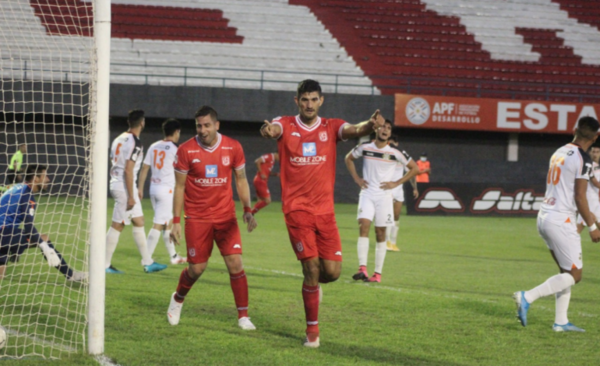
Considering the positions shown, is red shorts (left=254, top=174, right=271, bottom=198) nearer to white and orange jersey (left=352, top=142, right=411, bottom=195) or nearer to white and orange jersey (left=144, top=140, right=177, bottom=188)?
white and orange jersey (left=144, top=140, right=177, bottom=188)

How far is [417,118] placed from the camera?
25.0m

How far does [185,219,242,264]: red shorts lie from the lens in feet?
20.6

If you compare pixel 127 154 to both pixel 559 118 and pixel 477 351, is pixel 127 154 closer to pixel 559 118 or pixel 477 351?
pixel 477 351

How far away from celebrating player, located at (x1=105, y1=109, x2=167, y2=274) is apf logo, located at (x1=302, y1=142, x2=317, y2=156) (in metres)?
3.64

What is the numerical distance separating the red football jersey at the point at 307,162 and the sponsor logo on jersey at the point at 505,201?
16.6m

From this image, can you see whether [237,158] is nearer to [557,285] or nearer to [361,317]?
[361,317]

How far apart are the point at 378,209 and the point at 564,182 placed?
11.1 ft

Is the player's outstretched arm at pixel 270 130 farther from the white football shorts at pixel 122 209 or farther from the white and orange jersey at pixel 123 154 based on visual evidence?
the white football shorts at pixel 122 209

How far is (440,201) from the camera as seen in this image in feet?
70.2

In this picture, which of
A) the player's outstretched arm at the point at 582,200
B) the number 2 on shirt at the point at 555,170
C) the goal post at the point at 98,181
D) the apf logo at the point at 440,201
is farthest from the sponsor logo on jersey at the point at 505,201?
the goal post at the point at 98,181

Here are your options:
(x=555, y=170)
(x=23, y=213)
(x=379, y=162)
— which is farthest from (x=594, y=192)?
(x=23, y=213)

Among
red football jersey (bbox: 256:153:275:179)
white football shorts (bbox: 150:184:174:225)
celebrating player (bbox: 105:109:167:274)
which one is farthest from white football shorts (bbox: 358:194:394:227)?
red football jersey (bbox: 256:153:275:179)

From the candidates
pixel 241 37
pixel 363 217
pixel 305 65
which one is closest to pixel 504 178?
pixel 305 65

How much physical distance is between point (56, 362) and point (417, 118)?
836 inches
